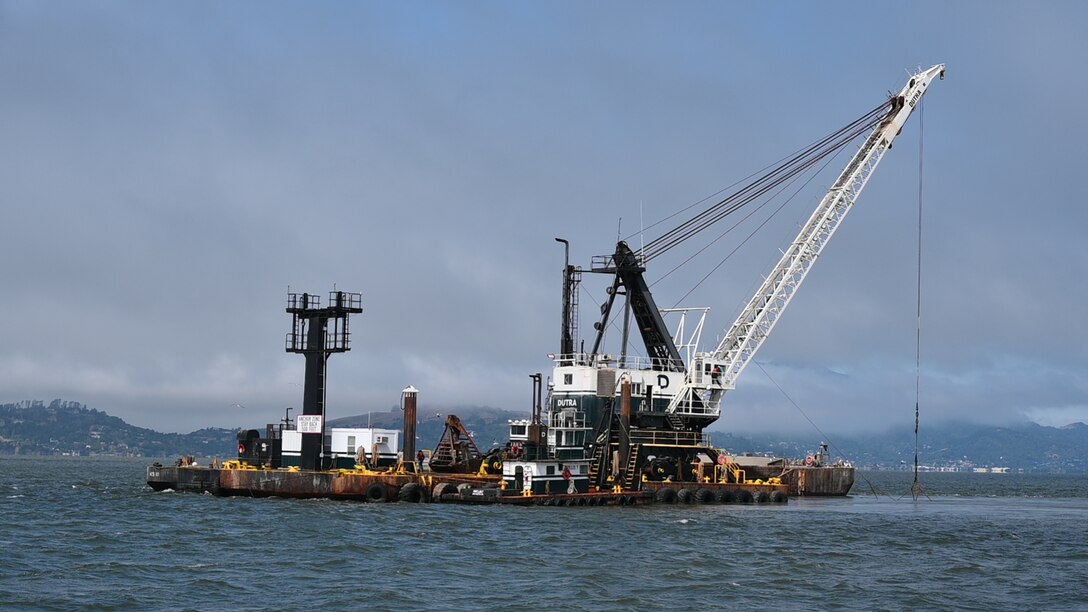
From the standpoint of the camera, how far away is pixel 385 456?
75312mm

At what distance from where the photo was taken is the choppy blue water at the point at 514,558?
39.0m

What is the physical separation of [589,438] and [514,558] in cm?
3127

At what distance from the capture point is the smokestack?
243 ft

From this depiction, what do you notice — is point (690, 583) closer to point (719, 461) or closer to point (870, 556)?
point (870, 556)

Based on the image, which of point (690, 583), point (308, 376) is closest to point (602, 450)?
point (308, 376)

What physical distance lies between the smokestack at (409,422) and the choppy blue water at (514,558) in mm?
5863

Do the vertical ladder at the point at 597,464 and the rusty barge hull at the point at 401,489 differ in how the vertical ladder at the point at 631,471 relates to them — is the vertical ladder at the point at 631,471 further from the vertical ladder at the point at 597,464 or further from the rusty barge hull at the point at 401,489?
the vertical ladder at the point at 597,464

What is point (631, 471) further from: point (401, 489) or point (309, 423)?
point (309, 423)

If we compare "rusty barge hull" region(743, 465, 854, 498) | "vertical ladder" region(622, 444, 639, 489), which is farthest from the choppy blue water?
"rusty barge hull" region(743, 465, 854, 498)

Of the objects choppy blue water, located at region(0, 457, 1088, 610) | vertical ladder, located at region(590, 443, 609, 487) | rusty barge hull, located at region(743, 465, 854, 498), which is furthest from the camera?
rusty barge hull, located at region(743, 465, 854, 498)

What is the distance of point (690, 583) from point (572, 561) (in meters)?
5.93

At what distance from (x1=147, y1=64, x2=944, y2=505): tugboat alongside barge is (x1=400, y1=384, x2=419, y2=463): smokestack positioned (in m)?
0.11

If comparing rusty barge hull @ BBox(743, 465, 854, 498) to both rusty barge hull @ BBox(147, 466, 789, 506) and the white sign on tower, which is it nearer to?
rusty barge hull @ BBox(147, 466, 789, 506)

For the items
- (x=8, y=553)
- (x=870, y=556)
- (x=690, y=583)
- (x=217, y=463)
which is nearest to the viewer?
(x=690, y=583)
